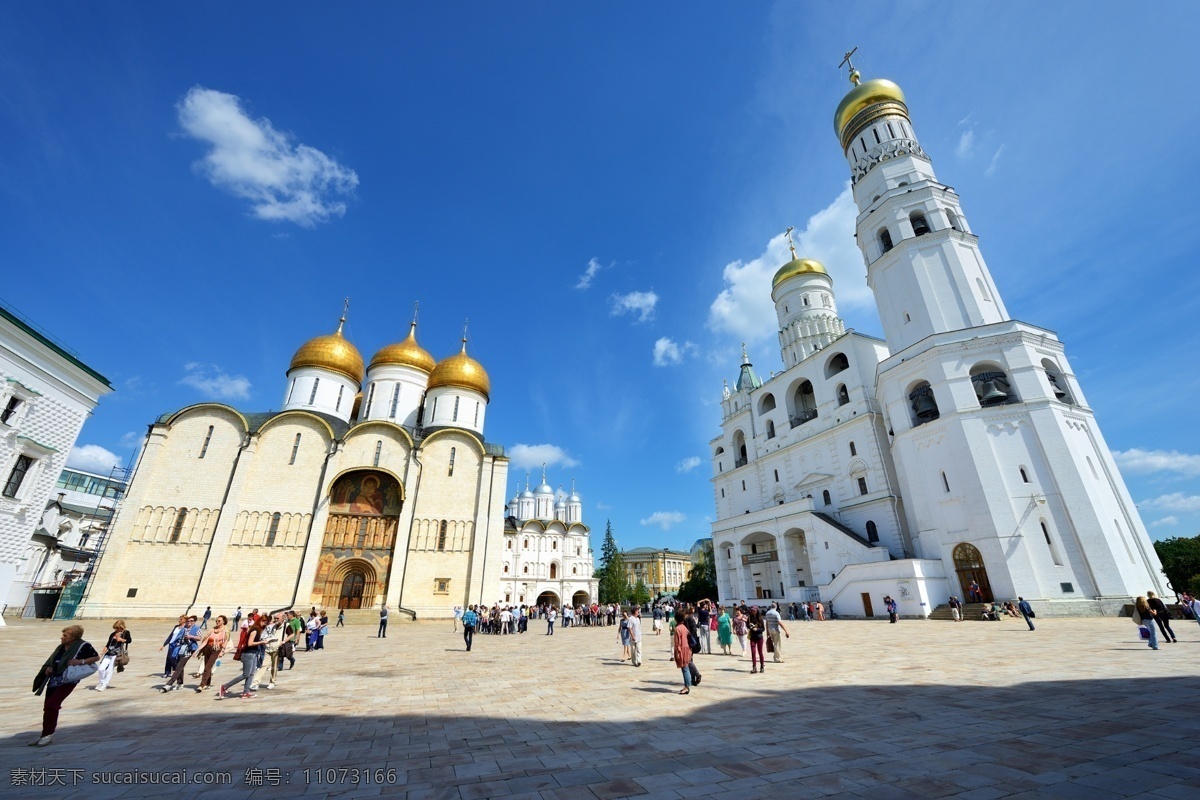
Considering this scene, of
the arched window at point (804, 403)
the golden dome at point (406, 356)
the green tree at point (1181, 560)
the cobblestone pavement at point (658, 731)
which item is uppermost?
the golden dome at point (406, 356)

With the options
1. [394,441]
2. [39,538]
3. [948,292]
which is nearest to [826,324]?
[948,292]

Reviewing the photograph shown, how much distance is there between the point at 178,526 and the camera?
23094mm

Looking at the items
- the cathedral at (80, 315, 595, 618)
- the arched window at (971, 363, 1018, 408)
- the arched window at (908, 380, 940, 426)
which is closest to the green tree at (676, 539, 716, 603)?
the arched window at (908, 380, 940, 426)

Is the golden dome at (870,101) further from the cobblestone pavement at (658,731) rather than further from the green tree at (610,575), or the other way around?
the green tree at (610,575)

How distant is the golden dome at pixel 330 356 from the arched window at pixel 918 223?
34.1m

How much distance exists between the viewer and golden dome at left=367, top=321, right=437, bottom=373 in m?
33.8

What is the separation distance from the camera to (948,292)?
23.7 meters

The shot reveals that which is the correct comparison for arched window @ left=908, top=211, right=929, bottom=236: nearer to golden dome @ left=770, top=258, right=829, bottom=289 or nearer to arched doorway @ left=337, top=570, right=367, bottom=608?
golden dome @ left=770, top=258, right=829, bottom=289

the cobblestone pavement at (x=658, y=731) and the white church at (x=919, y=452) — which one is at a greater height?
the white church at (x=919, y=452)

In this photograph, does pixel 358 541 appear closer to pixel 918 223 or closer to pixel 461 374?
pixel 461 374

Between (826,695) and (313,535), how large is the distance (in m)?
24.8

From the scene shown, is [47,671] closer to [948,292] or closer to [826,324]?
[948,292]

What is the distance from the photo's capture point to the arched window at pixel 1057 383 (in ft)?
68.1

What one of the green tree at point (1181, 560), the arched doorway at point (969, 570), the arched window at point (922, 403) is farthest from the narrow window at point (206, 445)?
the green tree at point (1181, 560)
